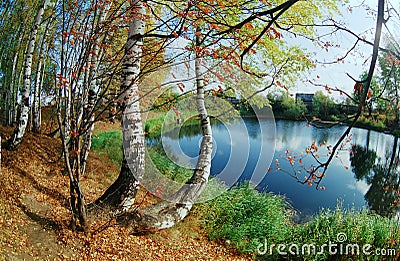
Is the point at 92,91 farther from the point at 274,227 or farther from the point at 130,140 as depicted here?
the point at 274,227

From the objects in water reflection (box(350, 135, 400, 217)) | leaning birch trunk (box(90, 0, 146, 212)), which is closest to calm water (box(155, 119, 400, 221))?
water reflection (box(350, 135, 400, 217))

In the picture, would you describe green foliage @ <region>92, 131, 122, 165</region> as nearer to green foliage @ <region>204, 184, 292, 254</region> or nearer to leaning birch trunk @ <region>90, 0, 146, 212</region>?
green foliage @ <region>204, 184, 292, 254</region>

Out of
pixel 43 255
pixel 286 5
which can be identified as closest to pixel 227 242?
pixel 43 255

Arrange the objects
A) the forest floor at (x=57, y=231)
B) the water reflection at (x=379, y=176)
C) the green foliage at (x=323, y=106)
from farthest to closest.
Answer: the green foliage at (x=323, y=106)
the water reflection at (x=379, y=176)
the forest floor at (x=57, y=231)

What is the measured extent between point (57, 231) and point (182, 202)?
5.53 ft

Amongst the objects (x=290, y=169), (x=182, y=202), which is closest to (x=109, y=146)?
(x=182, y=202)

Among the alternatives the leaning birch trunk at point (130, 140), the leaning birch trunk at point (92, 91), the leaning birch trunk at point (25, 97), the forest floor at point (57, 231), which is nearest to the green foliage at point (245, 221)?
the forest floor at point (57, 231)

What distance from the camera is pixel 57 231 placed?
2965 mm

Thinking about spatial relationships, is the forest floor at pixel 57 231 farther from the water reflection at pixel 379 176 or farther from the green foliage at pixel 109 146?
the water reflection at pixel 379 176

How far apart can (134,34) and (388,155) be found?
1014 centimetres

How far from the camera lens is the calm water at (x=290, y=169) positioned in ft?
20.5

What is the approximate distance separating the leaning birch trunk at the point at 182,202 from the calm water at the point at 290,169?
110cm

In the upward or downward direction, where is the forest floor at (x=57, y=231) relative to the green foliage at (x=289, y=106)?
downward

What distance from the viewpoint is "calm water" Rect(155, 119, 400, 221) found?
6242mm
